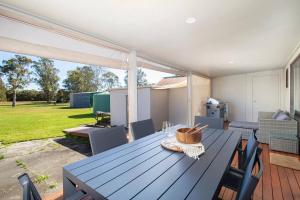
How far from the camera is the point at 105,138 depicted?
1.80 m

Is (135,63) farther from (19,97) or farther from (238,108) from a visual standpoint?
(238,108)

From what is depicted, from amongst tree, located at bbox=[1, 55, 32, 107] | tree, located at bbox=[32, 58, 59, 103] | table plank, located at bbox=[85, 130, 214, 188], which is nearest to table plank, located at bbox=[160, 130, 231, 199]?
table plank, located at bbox=[85, 130, 214, 188]

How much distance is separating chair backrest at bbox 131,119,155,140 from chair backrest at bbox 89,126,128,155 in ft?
1.05

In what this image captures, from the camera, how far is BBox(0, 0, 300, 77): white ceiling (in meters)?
1.72

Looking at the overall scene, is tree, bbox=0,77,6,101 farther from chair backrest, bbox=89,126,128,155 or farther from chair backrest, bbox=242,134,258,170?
chair backrest, bbox=242,134,258,170

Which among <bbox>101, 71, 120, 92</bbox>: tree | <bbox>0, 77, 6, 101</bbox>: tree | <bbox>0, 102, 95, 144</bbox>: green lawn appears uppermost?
<bbox>101, 71, 120, 92</bbox>: tree

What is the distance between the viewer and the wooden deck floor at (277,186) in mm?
1998

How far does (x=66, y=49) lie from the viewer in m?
2.26

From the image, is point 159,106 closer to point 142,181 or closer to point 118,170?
point 118,170

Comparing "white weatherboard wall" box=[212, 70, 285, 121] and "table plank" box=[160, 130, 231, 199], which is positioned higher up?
"white weatherboard wall" box=[212, 70, 285, 121]

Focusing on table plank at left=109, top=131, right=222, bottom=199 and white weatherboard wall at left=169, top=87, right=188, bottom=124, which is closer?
table plank at left=109, top=131, right=222, bottom=199

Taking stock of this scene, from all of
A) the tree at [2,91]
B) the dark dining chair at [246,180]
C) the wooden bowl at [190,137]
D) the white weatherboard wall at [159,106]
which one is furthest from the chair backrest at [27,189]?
the white weatherboard wall at [159,106]

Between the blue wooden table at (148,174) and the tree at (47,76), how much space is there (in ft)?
10.5

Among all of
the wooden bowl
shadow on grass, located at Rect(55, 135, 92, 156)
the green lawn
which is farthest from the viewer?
the green lawn
